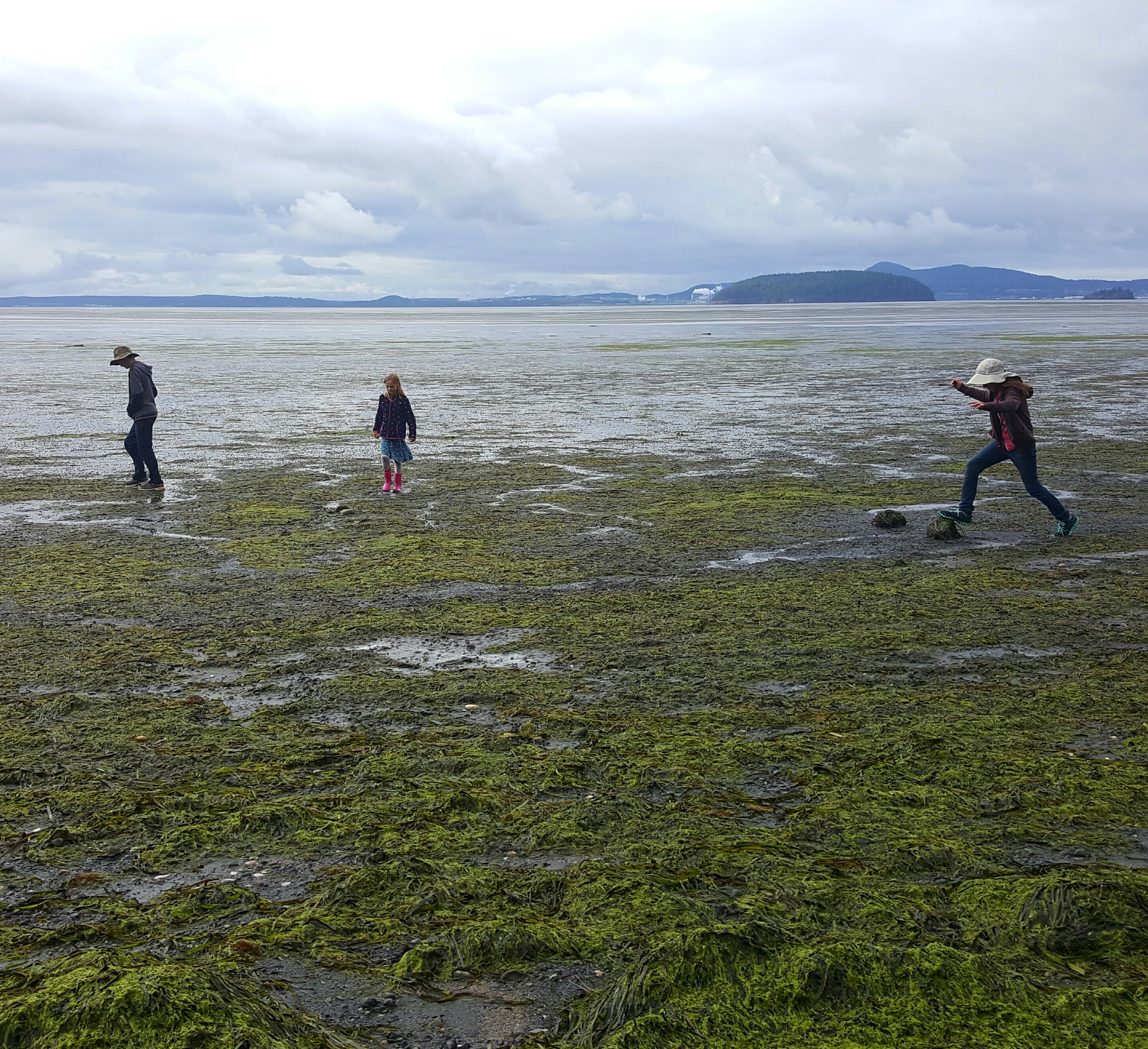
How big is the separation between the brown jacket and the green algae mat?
5.66 ft

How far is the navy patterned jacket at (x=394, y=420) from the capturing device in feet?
50.3

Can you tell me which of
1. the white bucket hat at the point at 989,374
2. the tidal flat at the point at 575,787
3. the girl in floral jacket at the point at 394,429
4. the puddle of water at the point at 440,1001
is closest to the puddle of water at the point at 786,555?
the tidal flat at the point at 575,787

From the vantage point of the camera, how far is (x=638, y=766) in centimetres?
569

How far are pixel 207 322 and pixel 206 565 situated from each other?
178m

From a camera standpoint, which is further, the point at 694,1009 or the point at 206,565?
the point at 206,565

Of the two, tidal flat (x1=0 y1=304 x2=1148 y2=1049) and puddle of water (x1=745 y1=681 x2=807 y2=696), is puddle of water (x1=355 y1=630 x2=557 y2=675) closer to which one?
tidal flat (x1=0 y1=304 x2=1148 y2=1049)

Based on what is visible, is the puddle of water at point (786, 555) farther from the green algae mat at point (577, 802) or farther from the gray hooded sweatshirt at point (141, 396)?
the gray hooded sweatshirt at point (141, 396)

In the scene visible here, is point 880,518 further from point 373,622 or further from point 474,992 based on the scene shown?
point 474,992

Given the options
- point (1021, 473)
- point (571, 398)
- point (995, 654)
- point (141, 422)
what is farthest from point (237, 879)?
point (571, 398)

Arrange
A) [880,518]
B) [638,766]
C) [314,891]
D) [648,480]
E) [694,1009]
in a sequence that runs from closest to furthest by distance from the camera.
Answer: [694,1009]
[314,891]
[638,766]
[880,518]
[648,480]

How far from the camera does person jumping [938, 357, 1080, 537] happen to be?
465 inches

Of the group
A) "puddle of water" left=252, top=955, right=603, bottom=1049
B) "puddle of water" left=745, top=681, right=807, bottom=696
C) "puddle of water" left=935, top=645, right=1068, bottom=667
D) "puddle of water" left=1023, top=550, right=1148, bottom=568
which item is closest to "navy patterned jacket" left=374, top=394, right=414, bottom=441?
"puddle of water" left=1023, top=550, right=1148, bottom=568

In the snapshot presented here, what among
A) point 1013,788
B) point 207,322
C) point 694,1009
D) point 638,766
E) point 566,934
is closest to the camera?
point 694,1009

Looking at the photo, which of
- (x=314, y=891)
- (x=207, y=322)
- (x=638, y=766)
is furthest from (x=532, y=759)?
(x=207, y=322)
